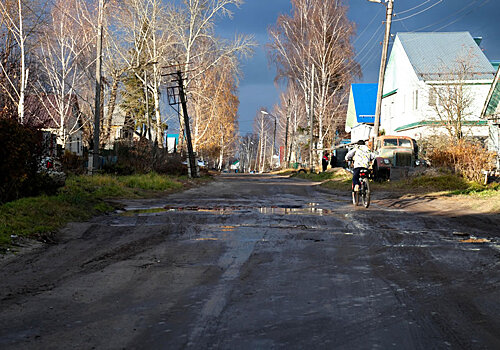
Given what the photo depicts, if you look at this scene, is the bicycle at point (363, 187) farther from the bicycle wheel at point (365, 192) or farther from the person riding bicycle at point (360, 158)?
the person riding bicycle at point (360, 158)

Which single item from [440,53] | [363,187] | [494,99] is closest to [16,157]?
[363,187]

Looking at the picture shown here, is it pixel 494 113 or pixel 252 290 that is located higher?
pixel 494 113

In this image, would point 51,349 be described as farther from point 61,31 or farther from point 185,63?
point 185,63

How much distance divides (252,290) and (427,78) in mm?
34990

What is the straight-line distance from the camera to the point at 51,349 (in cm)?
356

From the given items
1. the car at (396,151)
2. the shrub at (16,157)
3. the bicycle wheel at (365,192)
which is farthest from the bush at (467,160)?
the shrub at (16,157)

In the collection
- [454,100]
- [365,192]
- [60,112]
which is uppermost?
[454,100]

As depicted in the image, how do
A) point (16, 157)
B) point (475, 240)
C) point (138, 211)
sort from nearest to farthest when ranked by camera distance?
point (475, 240) → point (16, 157) → point (138, 211)

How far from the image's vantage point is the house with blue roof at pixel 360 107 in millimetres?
52281

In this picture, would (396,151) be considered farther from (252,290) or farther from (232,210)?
(252,290)

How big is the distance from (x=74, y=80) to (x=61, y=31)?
9.74 feet

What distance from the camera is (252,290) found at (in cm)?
515

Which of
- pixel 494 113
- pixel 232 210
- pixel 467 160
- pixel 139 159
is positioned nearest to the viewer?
pixel 232 210

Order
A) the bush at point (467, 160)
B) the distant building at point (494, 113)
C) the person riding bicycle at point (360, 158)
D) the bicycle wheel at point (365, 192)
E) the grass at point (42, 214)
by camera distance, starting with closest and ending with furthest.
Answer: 1. the grass at point (42, 214)
2. the bicycle wheel at point (365, 192)
3. the person riding bicycle at point (360, 158)
4. the bush at point (467, 160)
5. the distant building at point (494, 113)
